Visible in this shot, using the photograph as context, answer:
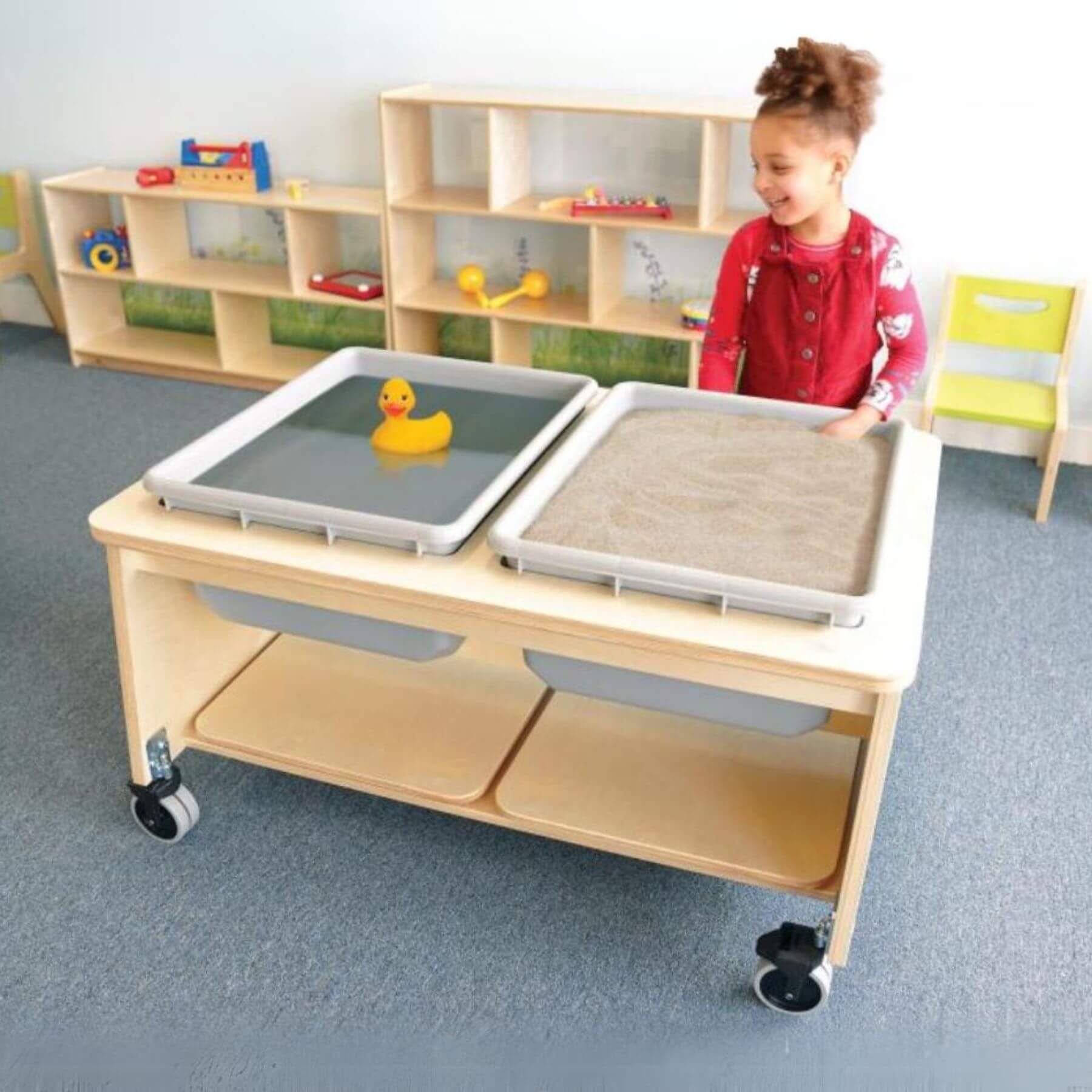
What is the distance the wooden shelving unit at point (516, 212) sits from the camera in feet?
10.1

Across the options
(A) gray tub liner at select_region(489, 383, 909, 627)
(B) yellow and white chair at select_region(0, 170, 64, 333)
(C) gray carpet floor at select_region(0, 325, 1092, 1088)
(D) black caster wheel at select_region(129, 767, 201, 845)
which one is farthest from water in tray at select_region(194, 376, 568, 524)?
(B) yellow and white chair at select_region(0, 170, 64, 333)

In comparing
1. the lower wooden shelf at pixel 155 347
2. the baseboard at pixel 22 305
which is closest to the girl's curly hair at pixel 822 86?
the lower wooden shelf at pixel 155 347

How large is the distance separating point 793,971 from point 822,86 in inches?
47.7

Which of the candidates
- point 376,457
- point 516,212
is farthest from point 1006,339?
point 376,457

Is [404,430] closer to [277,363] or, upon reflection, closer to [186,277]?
[277,363]

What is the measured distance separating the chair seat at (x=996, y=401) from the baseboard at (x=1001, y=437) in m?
0.12

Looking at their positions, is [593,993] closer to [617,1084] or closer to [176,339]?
[617,1084]

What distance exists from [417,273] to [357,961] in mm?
2404

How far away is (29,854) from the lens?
184cm

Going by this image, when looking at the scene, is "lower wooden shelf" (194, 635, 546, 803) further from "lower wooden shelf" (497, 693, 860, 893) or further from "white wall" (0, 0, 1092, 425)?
"white wall" (0, 0, 1092, 425)

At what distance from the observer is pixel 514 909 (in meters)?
1.74

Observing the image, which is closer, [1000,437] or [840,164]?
[840,164]

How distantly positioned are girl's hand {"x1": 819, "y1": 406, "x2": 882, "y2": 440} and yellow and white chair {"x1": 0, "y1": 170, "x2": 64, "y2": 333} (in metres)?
3.26

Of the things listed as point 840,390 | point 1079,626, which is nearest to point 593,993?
point 840,390
